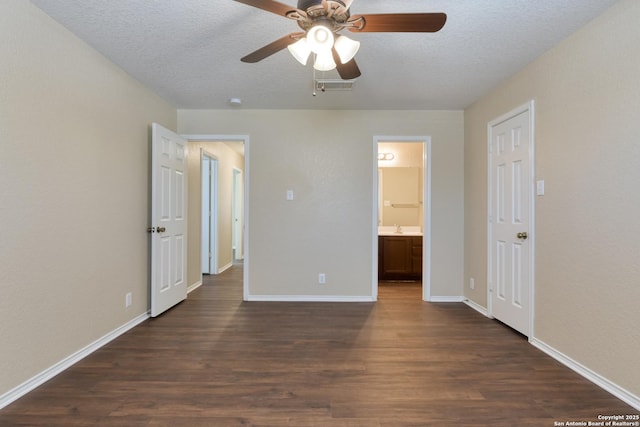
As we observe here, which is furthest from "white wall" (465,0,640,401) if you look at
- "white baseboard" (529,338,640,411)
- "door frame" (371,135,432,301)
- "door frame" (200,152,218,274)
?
"door frame" (200,152,218,274)

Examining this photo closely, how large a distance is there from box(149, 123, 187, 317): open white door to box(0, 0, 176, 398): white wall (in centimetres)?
18

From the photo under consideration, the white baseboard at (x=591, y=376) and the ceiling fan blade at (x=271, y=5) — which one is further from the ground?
the ceiling fan blade at (x=271, y=5)

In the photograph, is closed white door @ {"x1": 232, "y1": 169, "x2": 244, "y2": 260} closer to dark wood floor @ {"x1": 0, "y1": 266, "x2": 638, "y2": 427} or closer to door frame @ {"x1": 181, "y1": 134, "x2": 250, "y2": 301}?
door frame @ {"x1": 181, "y1": 134, "x2": 250, "y2": 301}

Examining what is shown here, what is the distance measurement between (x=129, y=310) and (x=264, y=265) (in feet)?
4.72

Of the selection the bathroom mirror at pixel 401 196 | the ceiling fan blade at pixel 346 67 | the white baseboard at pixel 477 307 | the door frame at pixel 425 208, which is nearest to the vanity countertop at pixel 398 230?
the bathroom mirror at pixel 401 196

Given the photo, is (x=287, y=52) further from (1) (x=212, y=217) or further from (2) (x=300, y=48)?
(1) (x=212, y=217)

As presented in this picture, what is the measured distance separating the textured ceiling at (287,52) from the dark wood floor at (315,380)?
2.34 m

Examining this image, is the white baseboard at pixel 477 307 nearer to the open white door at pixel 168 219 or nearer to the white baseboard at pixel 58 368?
the open white door at pixel 168 219

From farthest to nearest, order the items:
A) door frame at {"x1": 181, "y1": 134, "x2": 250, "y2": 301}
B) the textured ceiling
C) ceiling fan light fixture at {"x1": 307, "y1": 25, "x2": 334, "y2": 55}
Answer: door frame at {"x1": 181, "y1": 134, "x2": 250, "y2": 301}, the textured ceiling, ceiling fan light fixture at {"x1": 307, "y1": 25, "x2": 334, "y2": 55}

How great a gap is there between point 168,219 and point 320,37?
2585mm

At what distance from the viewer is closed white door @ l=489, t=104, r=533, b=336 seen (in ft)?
8.45

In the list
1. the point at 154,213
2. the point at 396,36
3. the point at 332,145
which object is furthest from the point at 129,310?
the point at 396,36

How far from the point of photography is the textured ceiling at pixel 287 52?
6.07 ft

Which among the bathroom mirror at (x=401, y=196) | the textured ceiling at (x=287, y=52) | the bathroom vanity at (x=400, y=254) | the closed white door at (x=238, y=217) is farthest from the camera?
the closed white door at (x=238, y=217)
